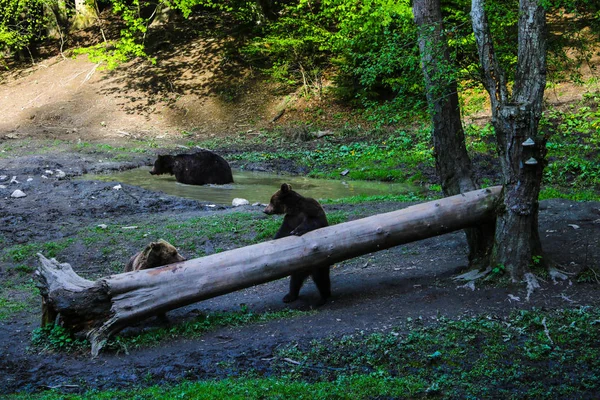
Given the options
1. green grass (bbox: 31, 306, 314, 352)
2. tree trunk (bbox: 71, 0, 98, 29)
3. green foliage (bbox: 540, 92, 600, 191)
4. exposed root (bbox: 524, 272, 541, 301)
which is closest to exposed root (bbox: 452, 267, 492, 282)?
exposed root (bbox: 524, 272, 541, 301)

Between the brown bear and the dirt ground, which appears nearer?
the dirt ground

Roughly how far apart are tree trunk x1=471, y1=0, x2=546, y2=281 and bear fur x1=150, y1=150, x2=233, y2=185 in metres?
11.0

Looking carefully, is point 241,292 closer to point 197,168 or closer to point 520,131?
point 520,131

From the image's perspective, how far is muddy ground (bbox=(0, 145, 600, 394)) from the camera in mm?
6312

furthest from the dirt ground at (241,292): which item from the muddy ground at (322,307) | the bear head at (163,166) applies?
the bear head at (163,166)

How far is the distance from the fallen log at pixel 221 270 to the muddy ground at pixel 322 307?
0.44m

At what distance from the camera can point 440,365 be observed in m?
5.91

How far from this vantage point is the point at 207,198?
1582 cm

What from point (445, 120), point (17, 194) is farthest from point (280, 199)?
point (17, 194)

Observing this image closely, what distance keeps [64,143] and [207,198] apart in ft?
32.4

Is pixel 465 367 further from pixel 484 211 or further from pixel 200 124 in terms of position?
pixel 200 124

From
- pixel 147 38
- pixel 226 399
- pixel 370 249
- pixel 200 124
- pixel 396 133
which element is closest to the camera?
pixel 226 399

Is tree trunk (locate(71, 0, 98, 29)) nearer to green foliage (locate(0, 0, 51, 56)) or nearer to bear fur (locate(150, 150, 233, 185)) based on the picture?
green foliage (locate(0, 0, 51, 56))

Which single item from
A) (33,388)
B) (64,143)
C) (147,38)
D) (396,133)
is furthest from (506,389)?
(147,38)
